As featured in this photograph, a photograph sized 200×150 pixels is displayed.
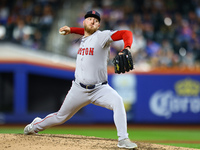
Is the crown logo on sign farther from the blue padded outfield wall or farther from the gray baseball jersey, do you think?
the gray baseball jersey

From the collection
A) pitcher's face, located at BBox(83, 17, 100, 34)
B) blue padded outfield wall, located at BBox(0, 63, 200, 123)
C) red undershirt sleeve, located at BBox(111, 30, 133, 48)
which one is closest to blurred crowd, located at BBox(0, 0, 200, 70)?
blue padded outfield wall, located at BBox(0, 63, 200, 123)

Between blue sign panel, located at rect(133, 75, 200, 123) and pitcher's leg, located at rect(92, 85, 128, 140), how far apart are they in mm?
4957

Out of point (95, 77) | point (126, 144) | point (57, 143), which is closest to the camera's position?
point (126, 144)

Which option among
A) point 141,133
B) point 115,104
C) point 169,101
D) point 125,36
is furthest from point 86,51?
point 169,101

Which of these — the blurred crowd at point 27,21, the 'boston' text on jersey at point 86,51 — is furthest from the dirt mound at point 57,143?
the blurred crowd at point 27,21

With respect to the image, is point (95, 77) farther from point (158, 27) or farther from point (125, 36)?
point (158, 27)

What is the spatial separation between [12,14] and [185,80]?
6.86m

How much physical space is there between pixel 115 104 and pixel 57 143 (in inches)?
35.3

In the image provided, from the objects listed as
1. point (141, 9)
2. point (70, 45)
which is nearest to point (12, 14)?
point (70, 45)

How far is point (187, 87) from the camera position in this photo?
9.16 metres

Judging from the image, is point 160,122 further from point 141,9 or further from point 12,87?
point 141,9

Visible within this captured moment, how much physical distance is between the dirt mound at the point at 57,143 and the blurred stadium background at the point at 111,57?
414 centimetres

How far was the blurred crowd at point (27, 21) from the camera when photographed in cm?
1102

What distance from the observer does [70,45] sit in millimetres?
10742
